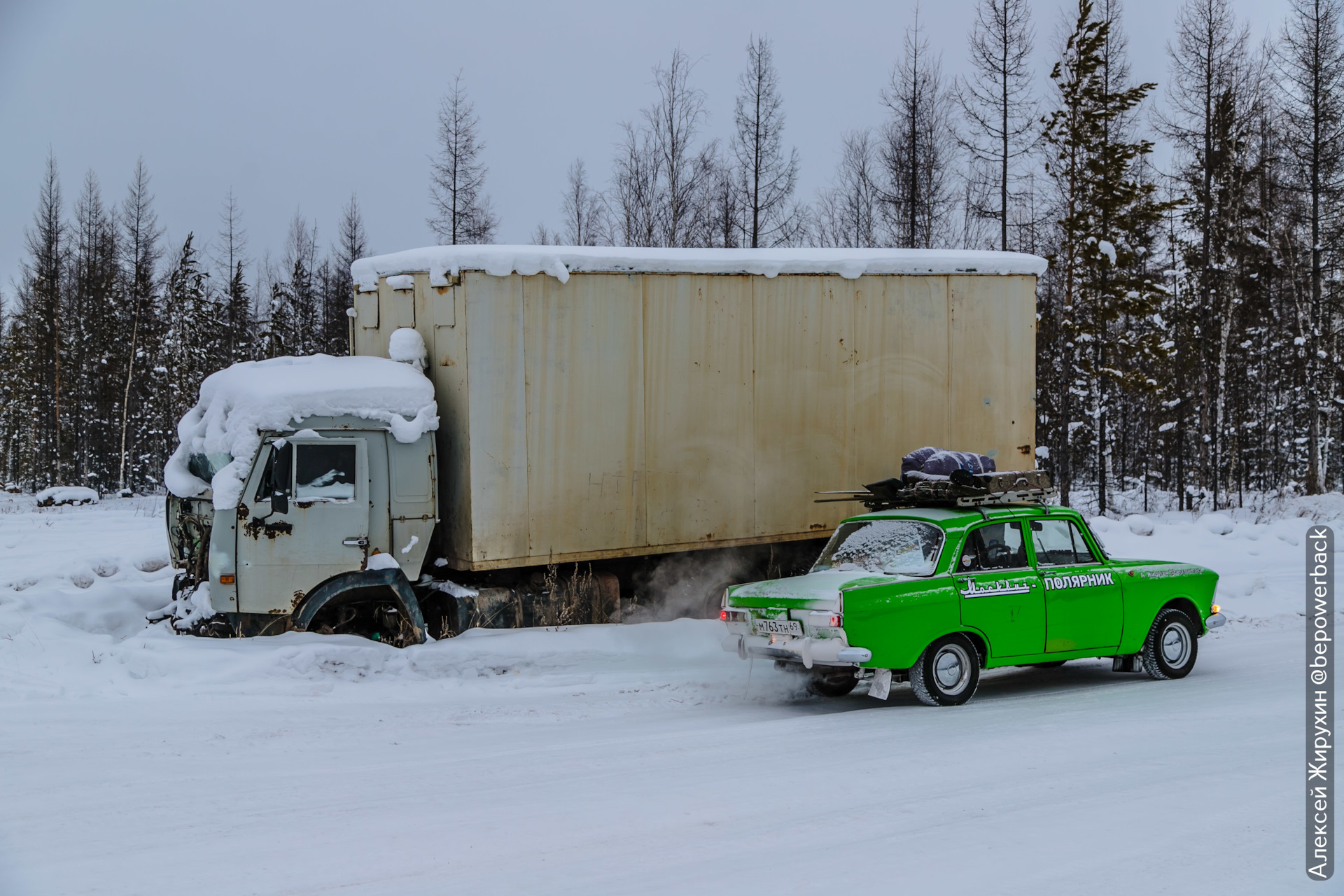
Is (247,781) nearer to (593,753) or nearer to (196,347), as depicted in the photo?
(593,753)

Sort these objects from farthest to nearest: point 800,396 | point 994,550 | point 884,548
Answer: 1. point 800,396
2. point 884,548
3. point 994,550

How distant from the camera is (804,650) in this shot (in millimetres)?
7879

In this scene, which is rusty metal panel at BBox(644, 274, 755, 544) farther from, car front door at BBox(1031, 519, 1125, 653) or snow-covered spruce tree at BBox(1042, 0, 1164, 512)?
Answer: snow-covered spruce tree at BBox(1042, 0, 1164, 512)

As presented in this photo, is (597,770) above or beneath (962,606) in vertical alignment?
beneath

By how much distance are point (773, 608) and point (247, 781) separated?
152 inches

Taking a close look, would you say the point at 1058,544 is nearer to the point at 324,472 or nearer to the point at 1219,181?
the point at 324,472

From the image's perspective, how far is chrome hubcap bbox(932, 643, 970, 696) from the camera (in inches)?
320

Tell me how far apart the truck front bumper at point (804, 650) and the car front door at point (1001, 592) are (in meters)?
1.03

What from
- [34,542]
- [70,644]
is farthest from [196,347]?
[70,644]

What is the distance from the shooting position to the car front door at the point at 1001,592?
26.8ft

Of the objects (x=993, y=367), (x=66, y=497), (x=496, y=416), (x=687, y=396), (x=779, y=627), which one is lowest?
(x=66, y=497)

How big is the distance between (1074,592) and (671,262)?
198 inches

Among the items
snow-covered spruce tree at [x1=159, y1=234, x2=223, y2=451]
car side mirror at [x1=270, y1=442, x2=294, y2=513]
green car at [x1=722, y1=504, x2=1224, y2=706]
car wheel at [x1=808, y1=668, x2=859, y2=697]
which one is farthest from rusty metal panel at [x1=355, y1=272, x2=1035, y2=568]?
snow-covered spruce tree at [x1=159, y1=234, x2=223, y2=451]

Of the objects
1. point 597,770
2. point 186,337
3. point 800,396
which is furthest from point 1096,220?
point 186,337
